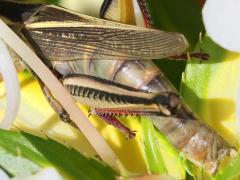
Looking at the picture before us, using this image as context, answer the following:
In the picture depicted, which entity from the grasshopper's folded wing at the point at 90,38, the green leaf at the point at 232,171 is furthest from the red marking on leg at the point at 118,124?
the green leaf at the point at 232,171

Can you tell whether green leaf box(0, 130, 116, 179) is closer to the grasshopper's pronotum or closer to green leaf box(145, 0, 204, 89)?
the grasshopper's pronotum

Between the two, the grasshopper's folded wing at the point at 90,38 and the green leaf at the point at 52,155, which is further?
the grasshopper's folded wing at the point at 90,38

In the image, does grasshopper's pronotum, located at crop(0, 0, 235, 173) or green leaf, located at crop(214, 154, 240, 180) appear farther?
grasshopper's pronotum, located at crop(0, 0, 235, 173)

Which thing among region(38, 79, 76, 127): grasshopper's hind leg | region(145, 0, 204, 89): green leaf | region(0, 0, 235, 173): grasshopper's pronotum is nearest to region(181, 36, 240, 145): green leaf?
region(0, 0, 235, 173): grasshopper's pronotum

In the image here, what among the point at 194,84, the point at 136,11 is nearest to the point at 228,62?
the point at 194,84

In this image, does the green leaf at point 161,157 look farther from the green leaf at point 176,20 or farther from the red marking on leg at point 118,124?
the green leaf at point 176,20

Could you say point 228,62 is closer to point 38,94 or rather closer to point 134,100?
point 134,100

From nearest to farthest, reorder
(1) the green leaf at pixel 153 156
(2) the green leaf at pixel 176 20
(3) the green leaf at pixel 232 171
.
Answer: (3) the green leaf at pixel 232 171 < (1) the green leaf at pixel 153 156 < (2) the green leaf at pixel 176 20
